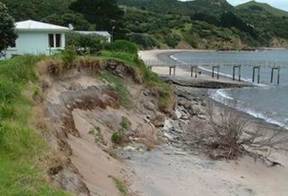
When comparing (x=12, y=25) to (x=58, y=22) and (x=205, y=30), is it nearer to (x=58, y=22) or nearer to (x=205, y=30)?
(x=58, y=22)

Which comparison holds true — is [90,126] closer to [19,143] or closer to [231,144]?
[231,144]

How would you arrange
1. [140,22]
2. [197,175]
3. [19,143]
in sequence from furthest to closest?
[140,22], [197,175], [19,143]

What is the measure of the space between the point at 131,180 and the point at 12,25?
26596 millimetres

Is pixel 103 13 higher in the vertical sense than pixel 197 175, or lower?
higher

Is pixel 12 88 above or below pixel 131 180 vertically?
above

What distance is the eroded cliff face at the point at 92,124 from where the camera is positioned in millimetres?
13867

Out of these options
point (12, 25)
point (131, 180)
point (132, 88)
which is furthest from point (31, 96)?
point (12, 25)

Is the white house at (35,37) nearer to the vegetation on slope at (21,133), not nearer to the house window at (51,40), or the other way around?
the house window at (51,40)

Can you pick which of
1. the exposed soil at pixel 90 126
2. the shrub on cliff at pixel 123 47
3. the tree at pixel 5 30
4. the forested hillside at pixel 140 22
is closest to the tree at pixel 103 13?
the forested hillside at pixel 140 22

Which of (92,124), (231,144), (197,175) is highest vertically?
(92,124)

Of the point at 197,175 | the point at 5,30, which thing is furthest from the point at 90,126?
the point at 5,30

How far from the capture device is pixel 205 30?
593ft

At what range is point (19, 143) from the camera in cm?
1145

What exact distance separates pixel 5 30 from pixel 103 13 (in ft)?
177
